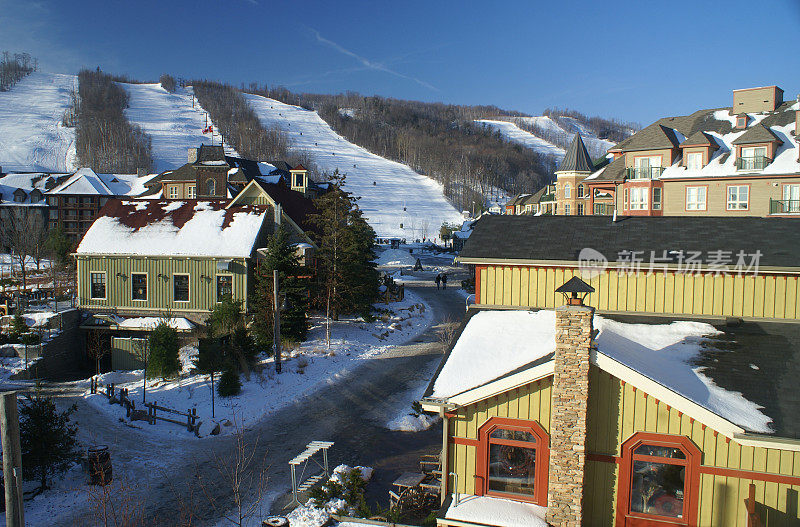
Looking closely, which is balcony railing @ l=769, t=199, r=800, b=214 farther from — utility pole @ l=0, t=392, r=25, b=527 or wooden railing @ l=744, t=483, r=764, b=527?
utility pole @ l=0, t=392, r=25, b=527

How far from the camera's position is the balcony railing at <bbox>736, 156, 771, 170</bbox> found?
1270 inches

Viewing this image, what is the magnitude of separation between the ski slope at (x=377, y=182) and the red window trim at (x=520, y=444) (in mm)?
86242

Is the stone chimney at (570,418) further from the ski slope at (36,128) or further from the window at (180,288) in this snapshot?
the ski slope at (36,128)

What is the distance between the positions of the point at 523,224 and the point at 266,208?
50.7 feet

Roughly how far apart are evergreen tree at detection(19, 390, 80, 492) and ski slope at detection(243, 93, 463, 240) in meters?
83.6

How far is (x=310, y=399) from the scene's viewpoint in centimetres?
1920

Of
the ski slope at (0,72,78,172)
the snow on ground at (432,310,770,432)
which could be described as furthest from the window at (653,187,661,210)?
the ski slope at (0,72,78,172)

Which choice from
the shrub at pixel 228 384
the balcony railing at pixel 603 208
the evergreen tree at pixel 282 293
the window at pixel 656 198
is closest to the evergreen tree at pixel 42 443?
the shrub at pixel 228 384

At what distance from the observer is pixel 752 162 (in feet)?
107

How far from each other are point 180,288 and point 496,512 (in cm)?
2051

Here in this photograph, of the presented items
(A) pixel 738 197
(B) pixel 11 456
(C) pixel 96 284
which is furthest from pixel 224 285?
(A) pixel 738 197

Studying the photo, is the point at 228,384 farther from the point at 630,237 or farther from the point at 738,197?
the point at 738,197

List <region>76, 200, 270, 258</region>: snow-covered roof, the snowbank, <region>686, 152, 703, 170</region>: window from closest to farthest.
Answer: <region>76, 200, 270, 258</region>: snow-covered roof < <region>686, 152, 703, 170</region>: window < the snowbank

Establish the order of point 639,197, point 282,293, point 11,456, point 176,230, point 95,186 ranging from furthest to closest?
point 95,186 → point 639,197 → point 176,230 → point 282,293 → point 11,456
